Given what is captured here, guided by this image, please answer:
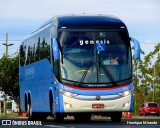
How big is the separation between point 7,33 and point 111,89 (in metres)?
65.7

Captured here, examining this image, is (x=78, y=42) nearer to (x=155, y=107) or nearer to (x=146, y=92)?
(x=155, y=107)

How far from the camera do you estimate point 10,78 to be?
8225 cm

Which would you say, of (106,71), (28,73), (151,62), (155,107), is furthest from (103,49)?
(151,62)

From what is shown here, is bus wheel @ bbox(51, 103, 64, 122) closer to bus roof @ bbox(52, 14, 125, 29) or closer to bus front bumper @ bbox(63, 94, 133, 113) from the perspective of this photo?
bus front bumper @ bbox(63, 94, 133, 113)

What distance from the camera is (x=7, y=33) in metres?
92.2

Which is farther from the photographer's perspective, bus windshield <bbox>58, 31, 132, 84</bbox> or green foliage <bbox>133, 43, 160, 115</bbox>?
green foliage <bbox>133, 43, 160, 115</bbox>

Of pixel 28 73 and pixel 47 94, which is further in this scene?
pixel 28 73

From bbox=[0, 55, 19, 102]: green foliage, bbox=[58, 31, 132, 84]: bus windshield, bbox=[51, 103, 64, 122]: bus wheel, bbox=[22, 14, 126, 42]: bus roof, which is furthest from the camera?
bbox=[0, 55, 19, 102]: green foliage

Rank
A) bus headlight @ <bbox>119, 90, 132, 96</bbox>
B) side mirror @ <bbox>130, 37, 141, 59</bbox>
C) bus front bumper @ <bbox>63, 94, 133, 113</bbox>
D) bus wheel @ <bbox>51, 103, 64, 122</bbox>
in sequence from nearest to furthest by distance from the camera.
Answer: bus front bumper @ <bbox>63, 94, 133, 113</bbox>, bus headlight @ <bbox>119, 90, 132, 96</bbox>, side mirror @ <bbox>130, 37, 141, 59</bbox>, bus wheel @ <bbox>51, 103, 64, 122</bbox>

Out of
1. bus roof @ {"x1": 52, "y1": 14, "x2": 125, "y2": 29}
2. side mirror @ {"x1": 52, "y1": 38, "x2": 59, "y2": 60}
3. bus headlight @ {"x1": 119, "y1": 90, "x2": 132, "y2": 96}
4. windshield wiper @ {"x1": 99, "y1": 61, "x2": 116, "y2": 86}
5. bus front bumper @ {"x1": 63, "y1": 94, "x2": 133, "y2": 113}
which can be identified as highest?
bus roof @ {"x1": 52, "y1": 14, "x2": 125, "y2": 29}

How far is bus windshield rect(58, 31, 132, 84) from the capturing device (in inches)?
1077

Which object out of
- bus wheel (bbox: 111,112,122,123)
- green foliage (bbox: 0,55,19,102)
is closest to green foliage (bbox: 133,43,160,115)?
green foliage (bbox: 0,55,19,102)

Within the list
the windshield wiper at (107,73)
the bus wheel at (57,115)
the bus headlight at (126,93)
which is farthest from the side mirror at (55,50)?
the bus headlight at (126,93)

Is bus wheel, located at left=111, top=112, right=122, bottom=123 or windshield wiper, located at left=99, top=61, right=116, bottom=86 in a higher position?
windshield wiper, located at left=99, top=61, right=116, bottom=86
